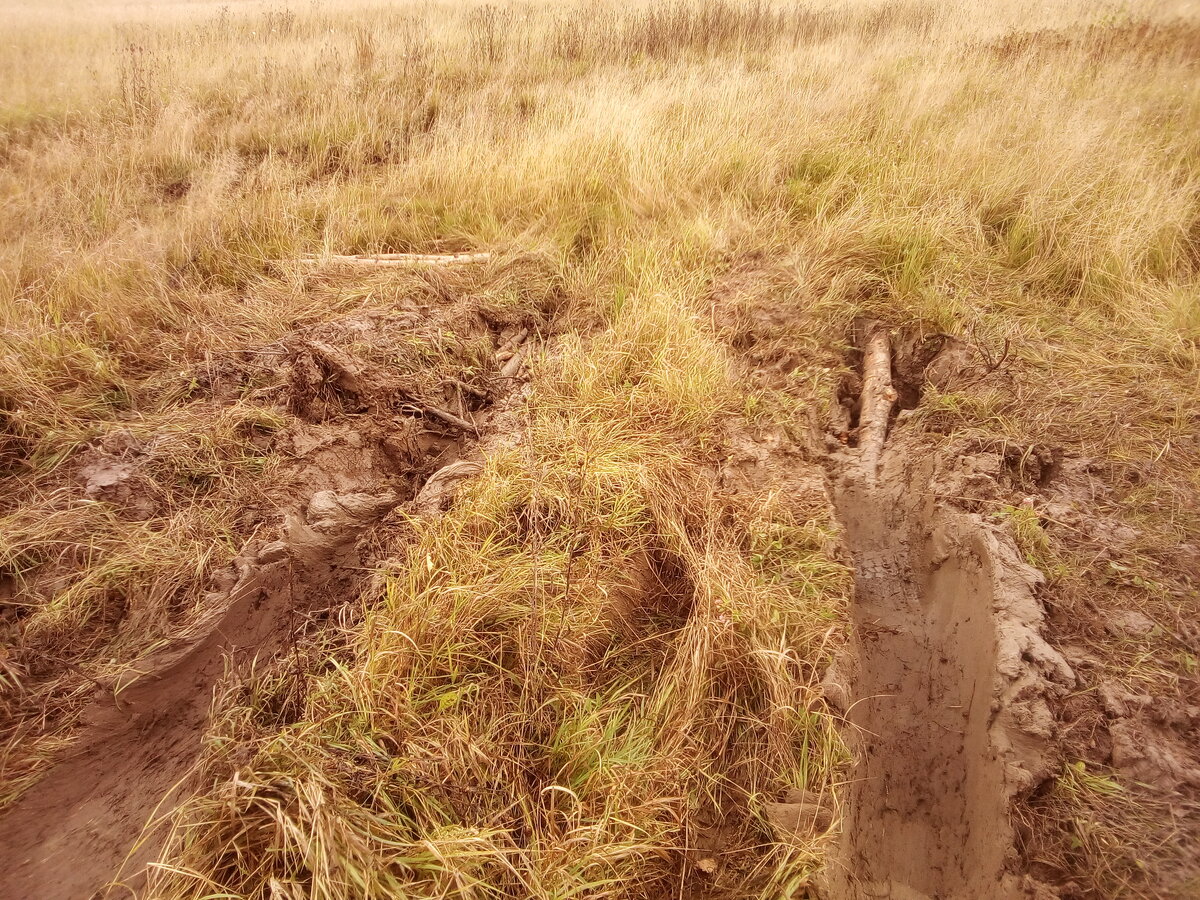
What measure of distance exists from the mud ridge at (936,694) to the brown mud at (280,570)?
5.93 ft

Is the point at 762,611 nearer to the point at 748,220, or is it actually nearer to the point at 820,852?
the point at 820,852

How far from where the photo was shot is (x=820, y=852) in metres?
1.57

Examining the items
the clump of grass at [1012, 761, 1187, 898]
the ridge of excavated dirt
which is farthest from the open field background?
the ridge of excavated dirt

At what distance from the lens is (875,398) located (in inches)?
Answer: 117

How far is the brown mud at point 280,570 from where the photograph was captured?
166 centimetres

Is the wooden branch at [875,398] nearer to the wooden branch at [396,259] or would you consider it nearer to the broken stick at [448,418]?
the broken stick at [448,418]

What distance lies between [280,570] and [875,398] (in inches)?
111

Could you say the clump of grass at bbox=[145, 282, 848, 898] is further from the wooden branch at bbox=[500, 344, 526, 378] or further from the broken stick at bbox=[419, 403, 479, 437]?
the wooden branch at bbox=[500, 344, 526, 378]

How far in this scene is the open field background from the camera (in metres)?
1.60

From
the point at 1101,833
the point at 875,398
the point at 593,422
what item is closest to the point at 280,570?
the point at 593,422

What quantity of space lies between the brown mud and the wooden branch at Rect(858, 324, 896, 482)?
1.80 m

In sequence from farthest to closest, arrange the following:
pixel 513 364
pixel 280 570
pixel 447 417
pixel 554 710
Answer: pixel 513 364 → pixel 447 417 → pixel 280 570 → pixel 554 710

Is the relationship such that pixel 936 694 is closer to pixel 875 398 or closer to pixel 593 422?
pixel 875 398

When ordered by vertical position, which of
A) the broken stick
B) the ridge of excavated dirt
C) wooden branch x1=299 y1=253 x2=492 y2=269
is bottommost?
the ridge of excavated dirt
